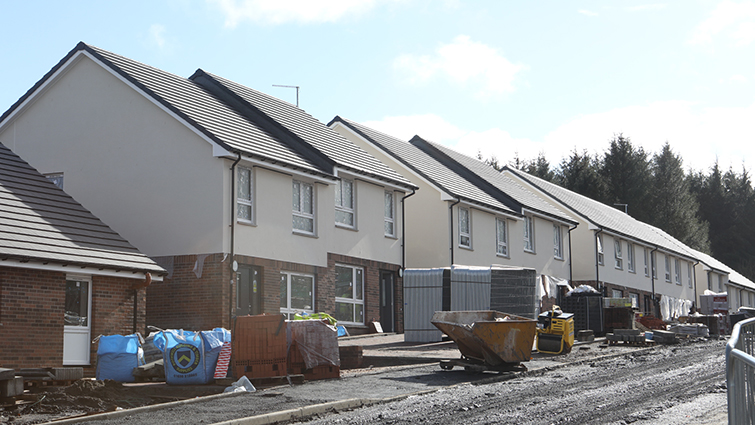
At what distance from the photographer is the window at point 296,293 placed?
938 inches

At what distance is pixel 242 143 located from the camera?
74.9 ft

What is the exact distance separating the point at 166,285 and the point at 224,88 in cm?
837

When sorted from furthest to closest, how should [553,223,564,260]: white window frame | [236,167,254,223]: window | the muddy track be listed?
[553,223,564,260]: white window frame, [236,167,254,223]: window, the muddy track

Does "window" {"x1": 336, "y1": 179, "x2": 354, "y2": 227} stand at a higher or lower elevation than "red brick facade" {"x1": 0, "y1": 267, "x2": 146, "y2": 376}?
higher

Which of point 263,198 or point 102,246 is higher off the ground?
point 263,198

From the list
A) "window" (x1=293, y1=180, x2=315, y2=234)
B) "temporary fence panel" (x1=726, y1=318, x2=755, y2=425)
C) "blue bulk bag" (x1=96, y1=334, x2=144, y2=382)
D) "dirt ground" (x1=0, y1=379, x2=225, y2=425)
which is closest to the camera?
"temporary fence panel" (x1=726, y1=318, x2=755, y2=425)

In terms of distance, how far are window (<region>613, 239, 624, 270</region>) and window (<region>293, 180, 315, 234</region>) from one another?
2420 centimetres

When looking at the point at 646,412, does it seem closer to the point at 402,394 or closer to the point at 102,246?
the point at 402,394

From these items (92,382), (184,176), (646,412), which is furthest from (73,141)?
(646,412)

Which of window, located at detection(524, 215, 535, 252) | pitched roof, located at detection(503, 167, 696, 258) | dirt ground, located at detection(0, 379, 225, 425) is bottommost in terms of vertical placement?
dirt ground, located at detection(0, 379, 225, 425)

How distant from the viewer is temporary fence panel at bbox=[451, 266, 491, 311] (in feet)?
78.8

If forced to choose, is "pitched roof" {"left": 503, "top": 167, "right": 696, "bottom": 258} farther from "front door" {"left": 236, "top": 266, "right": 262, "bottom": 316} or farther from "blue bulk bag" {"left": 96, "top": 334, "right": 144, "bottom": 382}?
"blue bulk bag" {"left": 96, "top": 334, "right": 144, "bottom": 382}

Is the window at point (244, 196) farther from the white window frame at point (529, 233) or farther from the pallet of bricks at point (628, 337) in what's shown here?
the white window frame at point (529, 233)

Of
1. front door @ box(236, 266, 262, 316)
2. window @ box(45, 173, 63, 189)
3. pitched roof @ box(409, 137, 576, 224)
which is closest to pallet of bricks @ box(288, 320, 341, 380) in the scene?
front door @ box(236, 266, 262, 316)
